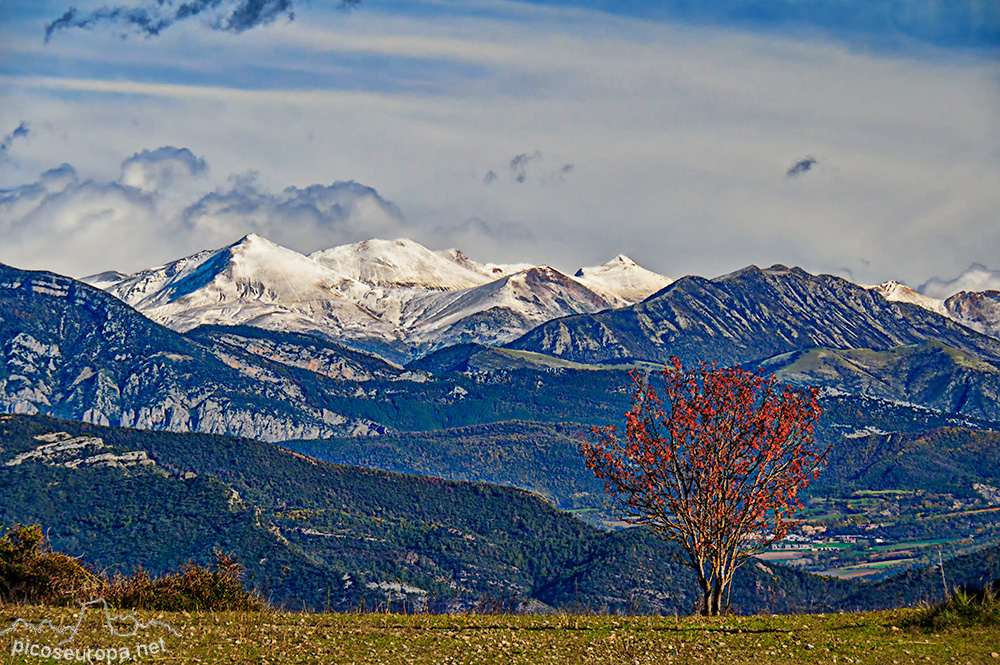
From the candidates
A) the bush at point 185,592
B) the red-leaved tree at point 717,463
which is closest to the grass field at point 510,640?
the bush at point 185,592

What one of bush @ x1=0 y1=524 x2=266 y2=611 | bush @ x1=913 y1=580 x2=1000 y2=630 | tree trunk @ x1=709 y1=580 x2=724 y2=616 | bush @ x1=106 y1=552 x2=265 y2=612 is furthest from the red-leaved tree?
bush @ x1=0 y1=524 x2=266 y2=611

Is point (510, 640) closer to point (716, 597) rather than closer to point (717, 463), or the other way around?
point (716, 597)

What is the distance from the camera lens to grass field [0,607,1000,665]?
101ft

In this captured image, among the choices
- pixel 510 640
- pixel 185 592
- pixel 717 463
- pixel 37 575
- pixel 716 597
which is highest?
pixel 717 463

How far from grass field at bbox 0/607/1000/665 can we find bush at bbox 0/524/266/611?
4.49 meters

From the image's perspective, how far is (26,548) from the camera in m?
42.3

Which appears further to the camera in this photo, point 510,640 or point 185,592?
point 185,592

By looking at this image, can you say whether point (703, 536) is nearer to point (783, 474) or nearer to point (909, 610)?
point (783, 474)

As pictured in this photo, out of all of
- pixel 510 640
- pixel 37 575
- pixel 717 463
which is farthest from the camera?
pixel 717 463

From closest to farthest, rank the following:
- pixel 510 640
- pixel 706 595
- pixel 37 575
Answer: pixel 510 640, pixel 37 575, pixel 706 595

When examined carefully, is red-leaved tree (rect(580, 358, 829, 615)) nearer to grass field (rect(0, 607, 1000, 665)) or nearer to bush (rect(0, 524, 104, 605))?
grass field (rect(0, 607, 1000, 665))

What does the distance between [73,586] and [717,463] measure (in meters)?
25.0

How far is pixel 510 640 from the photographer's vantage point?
3369cm

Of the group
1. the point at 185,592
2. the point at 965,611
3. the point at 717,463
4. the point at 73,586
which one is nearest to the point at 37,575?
the point at 73,586
